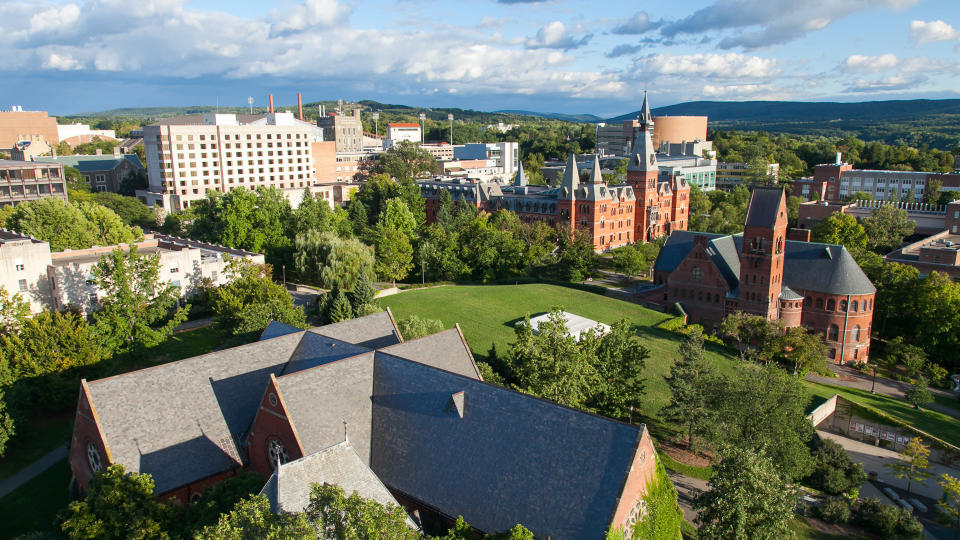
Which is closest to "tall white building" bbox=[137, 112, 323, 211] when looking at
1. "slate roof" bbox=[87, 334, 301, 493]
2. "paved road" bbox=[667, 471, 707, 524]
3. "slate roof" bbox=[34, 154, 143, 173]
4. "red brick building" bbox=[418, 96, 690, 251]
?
"slate roof" bbox=[34, 154, 143, 173]

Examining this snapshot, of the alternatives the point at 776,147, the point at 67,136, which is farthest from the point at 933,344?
the point at 67,136

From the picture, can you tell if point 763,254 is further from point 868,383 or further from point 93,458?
point 93,458

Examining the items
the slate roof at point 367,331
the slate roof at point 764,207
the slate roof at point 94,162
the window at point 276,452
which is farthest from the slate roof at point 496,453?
the slate roof at point 94,162

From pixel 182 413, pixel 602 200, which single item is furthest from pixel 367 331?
pixel 602 200

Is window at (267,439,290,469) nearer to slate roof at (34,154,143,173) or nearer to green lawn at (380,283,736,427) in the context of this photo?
green lawn at (380,283,736,427)

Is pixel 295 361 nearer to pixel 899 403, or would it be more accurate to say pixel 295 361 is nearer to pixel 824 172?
pixel 899 403

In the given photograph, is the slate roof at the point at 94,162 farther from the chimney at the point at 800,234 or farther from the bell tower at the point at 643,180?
the chimney at the point at 800,234
